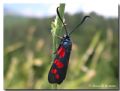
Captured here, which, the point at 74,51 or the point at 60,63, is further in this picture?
the point at 74,51

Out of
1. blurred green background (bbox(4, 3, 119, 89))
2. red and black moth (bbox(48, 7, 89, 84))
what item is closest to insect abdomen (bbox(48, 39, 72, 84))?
red and black moth (bbox(48, 7, 89, 84))

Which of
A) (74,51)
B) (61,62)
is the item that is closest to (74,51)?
(74,51)

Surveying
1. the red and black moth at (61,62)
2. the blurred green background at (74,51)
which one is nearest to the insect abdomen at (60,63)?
the red and black moth at (61,62)

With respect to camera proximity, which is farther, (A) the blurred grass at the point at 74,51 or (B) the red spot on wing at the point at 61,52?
(A) the blurred grass at the point at 74,51

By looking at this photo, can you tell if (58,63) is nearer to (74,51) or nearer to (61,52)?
(61,52)

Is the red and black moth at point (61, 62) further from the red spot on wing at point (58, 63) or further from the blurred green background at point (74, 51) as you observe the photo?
the blurred green background at point (74, 51)

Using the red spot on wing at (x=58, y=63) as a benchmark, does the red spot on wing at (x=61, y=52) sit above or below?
above

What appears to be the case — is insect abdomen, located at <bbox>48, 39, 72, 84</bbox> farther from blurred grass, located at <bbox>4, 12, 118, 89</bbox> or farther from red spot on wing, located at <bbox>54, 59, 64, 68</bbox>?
blurred grass, located at <bbox>4, 12, 118, 89</bbox>

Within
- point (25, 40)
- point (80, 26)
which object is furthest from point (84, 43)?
point (25, 40)

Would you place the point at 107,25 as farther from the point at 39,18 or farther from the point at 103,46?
the point at 39,18
